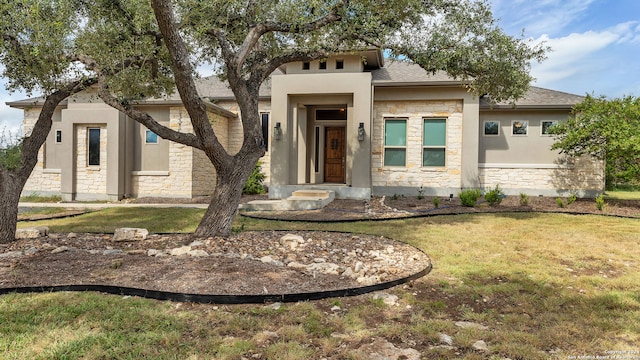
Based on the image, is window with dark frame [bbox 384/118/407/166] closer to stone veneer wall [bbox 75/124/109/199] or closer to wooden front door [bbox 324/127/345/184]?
wooden front door [bbox 324/127/345/184]

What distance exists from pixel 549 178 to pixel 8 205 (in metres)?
15.6

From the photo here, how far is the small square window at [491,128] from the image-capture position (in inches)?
552

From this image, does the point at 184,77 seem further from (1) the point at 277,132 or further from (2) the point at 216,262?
(1) the point at 277,132

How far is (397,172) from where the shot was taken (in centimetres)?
1357

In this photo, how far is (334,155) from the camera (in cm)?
1459

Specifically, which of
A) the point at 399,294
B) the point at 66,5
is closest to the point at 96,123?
the point at 66,5

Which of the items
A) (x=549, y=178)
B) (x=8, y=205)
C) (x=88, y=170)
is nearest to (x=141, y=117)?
(x=8, y=205)

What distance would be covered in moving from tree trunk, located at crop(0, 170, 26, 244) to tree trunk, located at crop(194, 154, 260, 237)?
9.47ft

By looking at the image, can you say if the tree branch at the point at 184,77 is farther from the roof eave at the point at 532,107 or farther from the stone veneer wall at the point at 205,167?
the roof eave at the point at 532,107

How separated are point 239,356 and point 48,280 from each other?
2.85 m

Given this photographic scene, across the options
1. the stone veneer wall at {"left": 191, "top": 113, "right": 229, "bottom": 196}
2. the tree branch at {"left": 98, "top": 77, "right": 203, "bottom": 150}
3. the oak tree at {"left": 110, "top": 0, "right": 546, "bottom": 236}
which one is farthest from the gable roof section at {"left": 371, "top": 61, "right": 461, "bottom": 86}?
A: the tree branch at {"left": 98, "top": 77, "right": 203, "bottom": 150}

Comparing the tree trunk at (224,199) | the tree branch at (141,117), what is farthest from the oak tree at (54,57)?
the tree trunk at (224,199)

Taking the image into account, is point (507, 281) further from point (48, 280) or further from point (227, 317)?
point (48, 280)

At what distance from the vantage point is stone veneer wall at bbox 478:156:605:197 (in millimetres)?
13461
